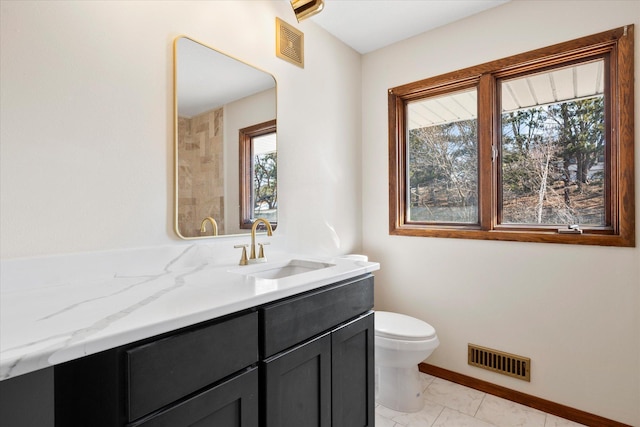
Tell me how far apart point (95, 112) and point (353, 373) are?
4.68 feet

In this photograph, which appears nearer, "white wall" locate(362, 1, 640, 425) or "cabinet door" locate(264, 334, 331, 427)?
"cabinet door" locate(264, 334, 331, 427)

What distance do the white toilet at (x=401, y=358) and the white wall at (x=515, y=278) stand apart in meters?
0.44

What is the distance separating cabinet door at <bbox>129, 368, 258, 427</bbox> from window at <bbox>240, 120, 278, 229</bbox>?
2.90ft

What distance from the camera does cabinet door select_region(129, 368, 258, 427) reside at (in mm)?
783

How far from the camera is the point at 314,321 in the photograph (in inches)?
46.5

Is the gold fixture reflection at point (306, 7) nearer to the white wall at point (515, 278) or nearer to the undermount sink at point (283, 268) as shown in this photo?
the white wall at point (515, 278)

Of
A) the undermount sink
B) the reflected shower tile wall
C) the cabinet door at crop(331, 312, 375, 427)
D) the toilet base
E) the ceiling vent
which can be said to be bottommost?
the toilet base

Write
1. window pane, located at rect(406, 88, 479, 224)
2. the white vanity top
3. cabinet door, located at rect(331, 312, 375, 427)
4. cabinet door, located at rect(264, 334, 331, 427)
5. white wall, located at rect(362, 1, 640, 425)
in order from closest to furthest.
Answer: the white vanity top → cabinet door, located at rect(264, 334, 331, 427) → cabinet door, located at rect(331, 312, 375, 427) → white wall, located at rect(362, 1, 640, 425) → window pane, located at rect(406, 88, 479, 224)

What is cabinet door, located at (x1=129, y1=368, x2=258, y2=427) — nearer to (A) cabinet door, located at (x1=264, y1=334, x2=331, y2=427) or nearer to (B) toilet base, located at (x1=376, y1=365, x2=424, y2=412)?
(A) cabinet door, located at (x1=264, y1=334, x2=331, y2=427)

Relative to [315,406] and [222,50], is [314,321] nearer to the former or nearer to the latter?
[315,406]

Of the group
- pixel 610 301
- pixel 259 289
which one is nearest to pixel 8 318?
pixel 259 289

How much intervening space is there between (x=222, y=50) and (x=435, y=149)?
1570 millimetres

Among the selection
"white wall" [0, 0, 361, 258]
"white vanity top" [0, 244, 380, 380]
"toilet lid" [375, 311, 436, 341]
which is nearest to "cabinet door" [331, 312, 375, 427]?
"white vanity top" [0, 244, 380, 380]

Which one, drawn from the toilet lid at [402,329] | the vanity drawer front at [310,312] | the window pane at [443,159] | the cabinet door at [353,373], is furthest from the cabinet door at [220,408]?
the window pane at [443,159]
